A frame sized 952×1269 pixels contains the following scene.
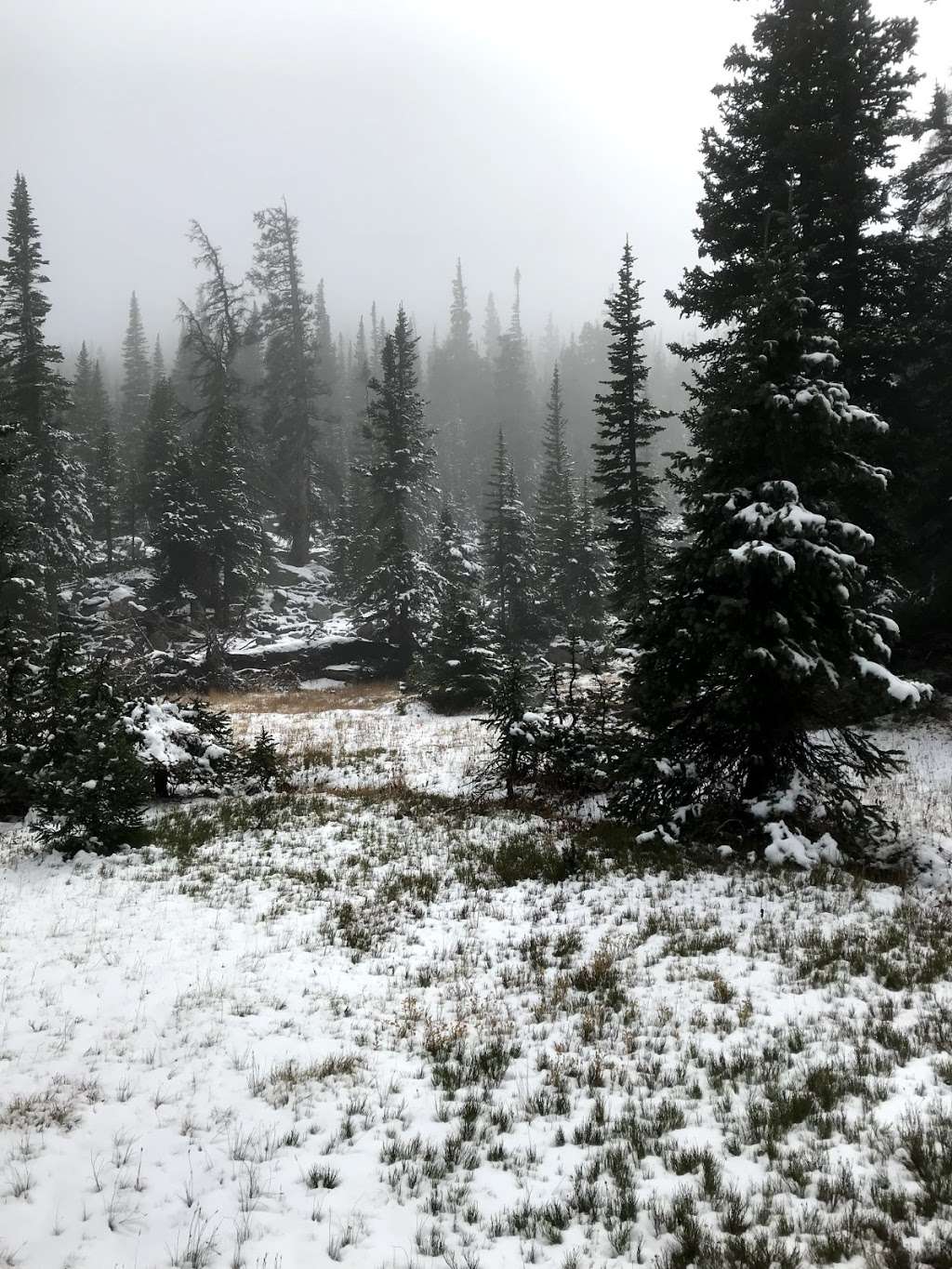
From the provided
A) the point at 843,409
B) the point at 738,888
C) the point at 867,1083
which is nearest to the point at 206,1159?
the point at 867,1083

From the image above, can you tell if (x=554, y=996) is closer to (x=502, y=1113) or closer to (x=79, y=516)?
(x=502, y=1113)

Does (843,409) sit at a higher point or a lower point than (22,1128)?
higher

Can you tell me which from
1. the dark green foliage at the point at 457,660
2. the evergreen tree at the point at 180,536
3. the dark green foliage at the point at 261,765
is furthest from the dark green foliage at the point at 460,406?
the dark green foliage at the point at 261,765

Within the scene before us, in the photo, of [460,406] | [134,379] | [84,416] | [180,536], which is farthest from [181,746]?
[460,406]

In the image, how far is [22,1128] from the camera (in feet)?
15.8

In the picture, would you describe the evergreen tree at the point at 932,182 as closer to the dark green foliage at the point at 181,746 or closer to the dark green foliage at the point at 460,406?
the dark green foliage at the point at 181,746

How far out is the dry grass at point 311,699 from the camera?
94.3ft

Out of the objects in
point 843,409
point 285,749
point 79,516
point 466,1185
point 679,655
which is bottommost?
point 466,1185

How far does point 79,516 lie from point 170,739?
27.6 metres

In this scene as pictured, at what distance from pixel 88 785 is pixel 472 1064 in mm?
8213

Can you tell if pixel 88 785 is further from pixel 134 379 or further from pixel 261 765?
pixel 134 379

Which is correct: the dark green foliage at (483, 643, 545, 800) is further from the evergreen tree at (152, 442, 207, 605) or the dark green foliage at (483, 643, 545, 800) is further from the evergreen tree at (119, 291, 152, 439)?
the evergreen tree at (119, 291, 152, 439)

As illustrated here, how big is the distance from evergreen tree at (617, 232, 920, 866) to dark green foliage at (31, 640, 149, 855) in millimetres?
8114

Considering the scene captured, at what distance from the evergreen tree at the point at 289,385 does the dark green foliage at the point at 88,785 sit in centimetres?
3821
